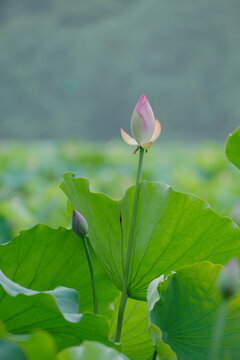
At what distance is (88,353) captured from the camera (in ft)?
0.77

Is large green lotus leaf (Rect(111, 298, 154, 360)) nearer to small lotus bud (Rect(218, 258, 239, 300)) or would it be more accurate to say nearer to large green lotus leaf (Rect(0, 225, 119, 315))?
large green lotus leaf (Rect(0, 225, 119, 315))

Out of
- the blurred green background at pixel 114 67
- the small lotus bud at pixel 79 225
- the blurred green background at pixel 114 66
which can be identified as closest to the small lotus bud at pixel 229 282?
the small lotus bud at pixel 79 225

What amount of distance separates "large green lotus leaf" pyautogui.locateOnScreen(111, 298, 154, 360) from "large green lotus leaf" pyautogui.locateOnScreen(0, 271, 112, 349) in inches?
3.9

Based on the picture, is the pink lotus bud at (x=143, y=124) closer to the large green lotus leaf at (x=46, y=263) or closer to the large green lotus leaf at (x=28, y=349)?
the large green lotus leaf at (x=46, y=263)

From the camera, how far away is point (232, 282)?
23cm

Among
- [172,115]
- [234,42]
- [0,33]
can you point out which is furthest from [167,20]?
[0,33]

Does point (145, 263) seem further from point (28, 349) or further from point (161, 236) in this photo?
point (28, 349)

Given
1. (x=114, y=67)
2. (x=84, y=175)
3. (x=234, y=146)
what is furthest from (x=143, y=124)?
(x=114, y=67)

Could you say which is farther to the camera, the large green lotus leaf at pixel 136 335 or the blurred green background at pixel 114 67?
the blurred green background at pixel 114 67

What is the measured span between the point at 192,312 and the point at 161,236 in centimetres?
7

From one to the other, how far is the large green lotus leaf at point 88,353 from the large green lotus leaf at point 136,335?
0.60 feet

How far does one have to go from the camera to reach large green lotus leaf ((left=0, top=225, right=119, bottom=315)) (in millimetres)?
396

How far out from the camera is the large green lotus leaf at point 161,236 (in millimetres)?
405

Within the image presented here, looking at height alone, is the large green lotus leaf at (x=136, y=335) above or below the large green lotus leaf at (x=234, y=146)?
below
